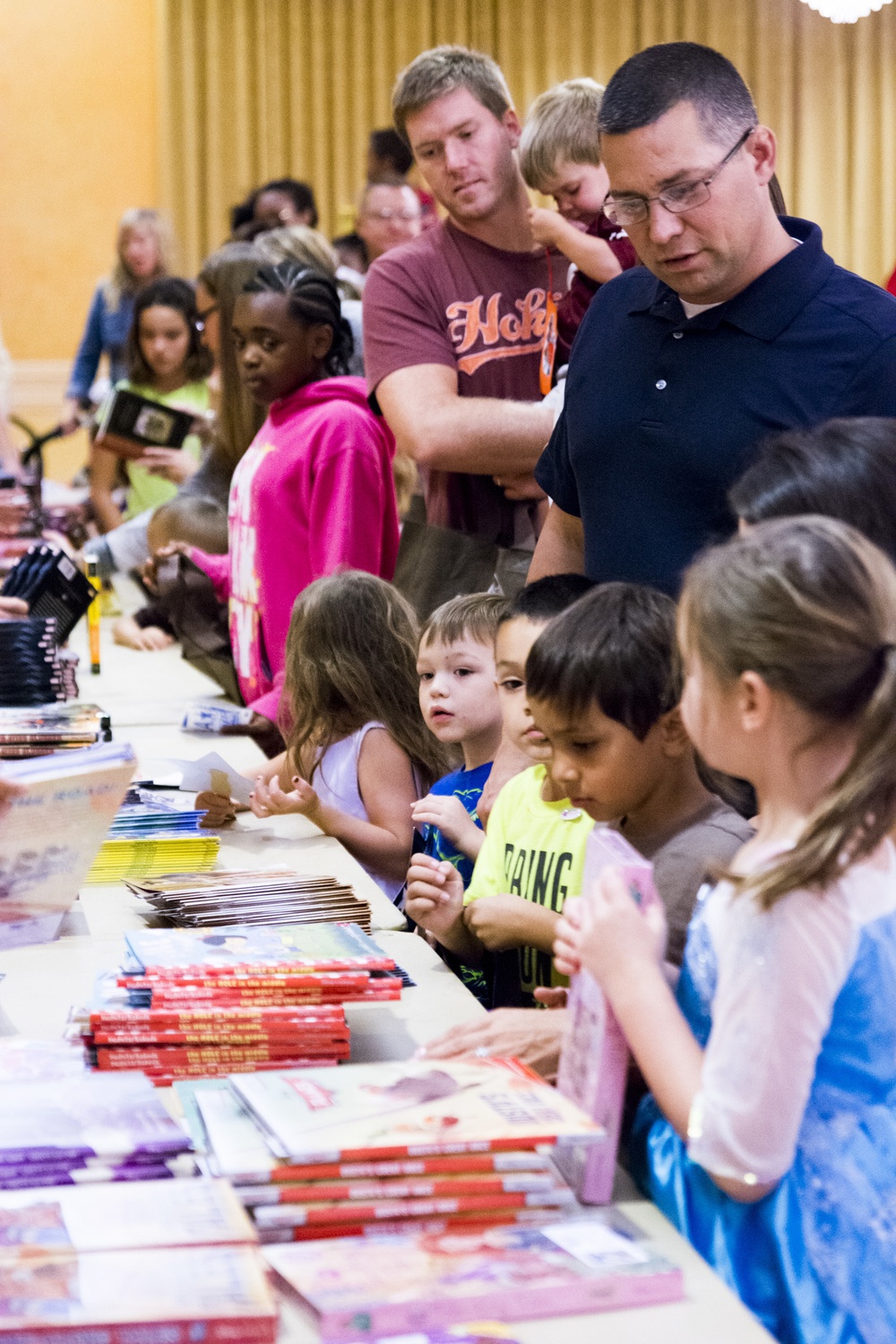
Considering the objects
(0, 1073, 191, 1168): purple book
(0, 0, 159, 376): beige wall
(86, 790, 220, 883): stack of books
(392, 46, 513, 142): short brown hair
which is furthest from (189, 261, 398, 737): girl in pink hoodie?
(0, 0, 159, 376): beige wall

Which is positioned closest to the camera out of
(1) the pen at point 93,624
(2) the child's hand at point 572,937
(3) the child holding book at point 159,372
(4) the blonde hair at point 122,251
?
(2) the child's hand at point 572,937

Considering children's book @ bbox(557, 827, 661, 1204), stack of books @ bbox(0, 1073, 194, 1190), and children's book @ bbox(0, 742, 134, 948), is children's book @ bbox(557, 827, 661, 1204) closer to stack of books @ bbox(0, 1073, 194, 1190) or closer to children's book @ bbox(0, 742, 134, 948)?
stack of books @ bbox(0, 1073, 194, 1190)

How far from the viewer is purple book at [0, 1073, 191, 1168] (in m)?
1.16

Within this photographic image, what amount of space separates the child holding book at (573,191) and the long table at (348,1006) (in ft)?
3.37

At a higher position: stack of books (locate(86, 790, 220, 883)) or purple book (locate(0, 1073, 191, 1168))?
purple book (locate(0, 1073, 191, 1168))

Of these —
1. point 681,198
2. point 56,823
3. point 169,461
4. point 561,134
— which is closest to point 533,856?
point 56,823

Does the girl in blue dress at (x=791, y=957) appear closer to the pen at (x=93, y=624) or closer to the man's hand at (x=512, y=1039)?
the man's hand at (x=512, y=1039)

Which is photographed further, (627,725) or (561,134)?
(561,134)

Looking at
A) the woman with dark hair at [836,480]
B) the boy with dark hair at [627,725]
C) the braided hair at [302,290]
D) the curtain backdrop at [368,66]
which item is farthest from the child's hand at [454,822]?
the curtain backdrop at [368,66]

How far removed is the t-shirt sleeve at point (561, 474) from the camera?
216 cm

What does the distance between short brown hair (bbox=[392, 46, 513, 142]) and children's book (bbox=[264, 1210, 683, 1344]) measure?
2.34m

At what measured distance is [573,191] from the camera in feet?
9.66

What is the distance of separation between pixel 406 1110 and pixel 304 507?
190 cm

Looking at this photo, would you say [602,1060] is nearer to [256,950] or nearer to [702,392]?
[256,950]
